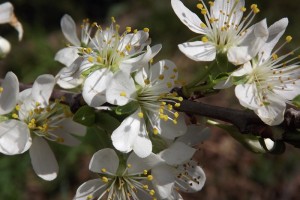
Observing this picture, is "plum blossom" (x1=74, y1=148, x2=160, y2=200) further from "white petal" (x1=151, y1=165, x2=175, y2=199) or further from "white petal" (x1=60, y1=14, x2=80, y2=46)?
"white petal" (x1=60, y1=14, x2=80, y2=46)

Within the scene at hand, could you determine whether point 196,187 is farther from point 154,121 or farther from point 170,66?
point 170,66

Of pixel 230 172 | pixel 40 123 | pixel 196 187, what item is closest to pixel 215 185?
pixel 230 172

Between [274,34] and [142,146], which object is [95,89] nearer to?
[142,146]

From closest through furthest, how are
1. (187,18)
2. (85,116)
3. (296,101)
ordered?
(296,101) < (85,116) < (187,18)

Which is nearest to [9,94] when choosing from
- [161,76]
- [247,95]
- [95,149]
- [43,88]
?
[43,88]

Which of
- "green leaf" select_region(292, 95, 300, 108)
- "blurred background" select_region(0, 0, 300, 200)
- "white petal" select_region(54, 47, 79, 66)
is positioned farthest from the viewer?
"blurred background" select_region(0, 0, 300, 200)

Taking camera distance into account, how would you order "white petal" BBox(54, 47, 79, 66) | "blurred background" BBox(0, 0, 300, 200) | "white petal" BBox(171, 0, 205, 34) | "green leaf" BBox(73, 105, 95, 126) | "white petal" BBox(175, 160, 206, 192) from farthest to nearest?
"blurred background" BBox(0, 0, 300, 200) < "white petal" BBox(54, 47, 79, 66) < "white petal" BBox(175, 160, 206, 192) < "white petal" BBox(171, 0, 205, 34) < "green leaf" BBox(73, 105, 95, 126)

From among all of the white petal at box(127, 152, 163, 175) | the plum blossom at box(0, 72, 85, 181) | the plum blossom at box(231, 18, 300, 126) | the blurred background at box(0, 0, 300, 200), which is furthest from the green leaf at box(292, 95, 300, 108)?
the blurred background at box(0, 0, 300, 200)

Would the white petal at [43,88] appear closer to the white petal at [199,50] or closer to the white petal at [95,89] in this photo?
the white petal at [95,89]
